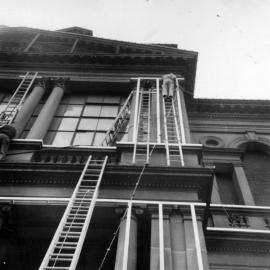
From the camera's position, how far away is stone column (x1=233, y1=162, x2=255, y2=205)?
13.9 m

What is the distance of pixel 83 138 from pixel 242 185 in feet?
19.7

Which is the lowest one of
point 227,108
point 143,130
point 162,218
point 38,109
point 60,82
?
point 162,218

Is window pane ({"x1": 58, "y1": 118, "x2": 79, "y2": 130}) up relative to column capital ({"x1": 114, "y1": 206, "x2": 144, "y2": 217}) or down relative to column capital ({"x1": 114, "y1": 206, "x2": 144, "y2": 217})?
up

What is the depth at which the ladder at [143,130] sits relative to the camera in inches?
459

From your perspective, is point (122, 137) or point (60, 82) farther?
point (60, 82)

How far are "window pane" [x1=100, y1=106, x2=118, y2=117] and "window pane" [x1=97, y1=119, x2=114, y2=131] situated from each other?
0.39 meters

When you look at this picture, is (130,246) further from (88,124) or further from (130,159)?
(88,124)

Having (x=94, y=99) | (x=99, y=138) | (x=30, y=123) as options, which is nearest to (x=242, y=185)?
(x=99, y=138)

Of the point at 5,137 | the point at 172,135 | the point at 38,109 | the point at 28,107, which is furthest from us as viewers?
the point at 38,109

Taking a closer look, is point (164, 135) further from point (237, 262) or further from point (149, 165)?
point (237, 262)

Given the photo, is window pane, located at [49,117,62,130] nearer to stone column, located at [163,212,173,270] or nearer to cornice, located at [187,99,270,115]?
cornice, located at [187,99,270,115]

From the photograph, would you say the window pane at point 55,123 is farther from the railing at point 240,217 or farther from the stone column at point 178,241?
the stone column at point 178,241

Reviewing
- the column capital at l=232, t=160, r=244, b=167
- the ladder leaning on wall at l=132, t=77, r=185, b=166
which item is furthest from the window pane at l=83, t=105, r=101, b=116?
the column capital at l=232, t=160, r=244, b=167

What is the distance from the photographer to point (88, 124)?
15.3 meters
